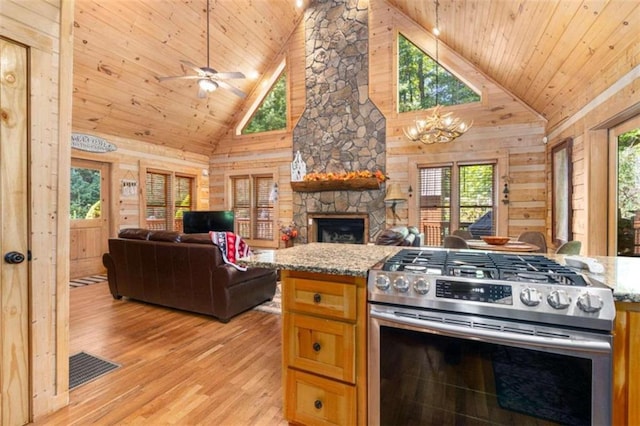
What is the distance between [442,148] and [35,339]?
581cm

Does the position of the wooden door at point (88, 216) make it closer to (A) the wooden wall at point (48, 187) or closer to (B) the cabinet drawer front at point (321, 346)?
(A) the wooden wall at point (48, 187)

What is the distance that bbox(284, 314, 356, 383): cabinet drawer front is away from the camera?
154 cm

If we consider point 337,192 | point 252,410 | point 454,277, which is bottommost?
point 252,410

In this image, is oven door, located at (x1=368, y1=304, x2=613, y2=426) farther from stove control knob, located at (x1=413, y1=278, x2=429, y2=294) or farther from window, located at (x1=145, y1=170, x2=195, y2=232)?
window, located at (x1=145, y1=170, x2=195, y2=232)

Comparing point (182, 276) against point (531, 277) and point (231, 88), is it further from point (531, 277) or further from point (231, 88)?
point (531, 277)

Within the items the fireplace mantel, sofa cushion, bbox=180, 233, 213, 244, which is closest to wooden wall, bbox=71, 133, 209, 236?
the fireplace mantel

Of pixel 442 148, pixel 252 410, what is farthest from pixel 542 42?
pixel 252 410

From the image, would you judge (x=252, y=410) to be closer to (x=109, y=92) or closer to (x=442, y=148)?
(x=442, y=148)

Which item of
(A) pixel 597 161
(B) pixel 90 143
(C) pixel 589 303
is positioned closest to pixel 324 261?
(C) pixel 589 303

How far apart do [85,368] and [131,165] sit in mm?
4735

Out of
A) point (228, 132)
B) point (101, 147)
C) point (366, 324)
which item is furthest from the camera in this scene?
point (228, 132)

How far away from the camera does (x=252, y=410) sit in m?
1.97

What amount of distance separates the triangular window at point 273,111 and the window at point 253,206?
1.19m

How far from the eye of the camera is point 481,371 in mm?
1266
